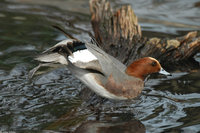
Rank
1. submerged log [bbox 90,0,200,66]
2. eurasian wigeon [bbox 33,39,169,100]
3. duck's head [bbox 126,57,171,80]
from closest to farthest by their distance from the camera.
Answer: eurasian wigeon [bbox 33,39,169,100], duck's head [bbox 126,57,171,80], submerged log [bbox 90,0,200,66]

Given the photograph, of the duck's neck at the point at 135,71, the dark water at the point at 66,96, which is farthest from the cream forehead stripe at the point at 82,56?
the dark water at the point at 66,96

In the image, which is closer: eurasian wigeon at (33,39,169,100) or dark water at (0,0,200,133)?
dark water at (0,0,200,133)

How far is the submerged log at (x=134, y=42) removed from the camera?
23.2 feet

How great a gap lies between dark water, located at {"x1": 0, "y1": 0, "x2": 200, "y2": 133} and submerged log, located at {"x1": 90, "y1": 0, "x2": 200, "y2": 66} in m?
0.47

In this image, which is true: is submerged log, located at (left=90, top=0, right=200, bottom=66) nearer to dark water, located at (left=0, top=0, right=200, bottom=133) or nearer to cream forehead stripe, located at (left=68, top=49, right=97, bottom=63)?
dark water, located at (left=0, top=0, right=200, bottom=133)

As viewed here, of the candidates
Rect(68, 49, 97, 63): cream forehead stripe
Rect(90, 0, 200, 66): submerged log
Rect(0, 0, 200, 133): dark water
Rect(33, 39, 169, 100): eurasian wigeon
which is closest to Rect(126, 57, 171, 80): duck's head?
Rect(33, 39, 169, 100): eurasian wigeon

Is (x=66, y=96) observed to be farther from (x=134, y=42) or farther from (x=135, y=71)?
(x=134, y=42)

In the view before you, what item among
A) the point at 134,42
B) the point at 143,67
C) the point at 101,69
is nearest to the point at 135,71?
the point at 143,67

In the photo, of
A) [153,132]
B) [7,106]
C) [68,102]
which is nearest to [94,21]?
[68,102]

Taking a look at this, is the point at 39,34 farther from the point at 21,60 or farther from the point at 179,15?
the point at 179,15

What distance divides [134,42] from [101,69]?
208 cm

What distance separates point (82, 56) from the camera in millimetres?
5285

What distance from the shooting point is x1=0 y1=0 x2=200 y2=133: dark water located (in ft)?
16.9

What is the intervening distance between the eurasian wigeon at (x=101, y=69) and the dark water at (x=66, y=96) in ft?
1.12
